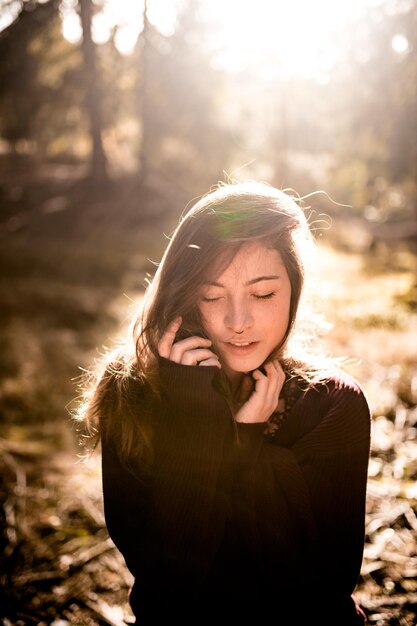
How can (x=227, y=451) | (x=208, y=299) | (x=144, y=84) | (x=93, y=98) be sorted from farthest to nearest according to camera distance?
(x=144, y=84), (x=93, y=98), (x=208, y=299), (x=227, y=451)

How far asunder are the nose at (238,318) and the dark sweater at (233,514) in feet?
0.67

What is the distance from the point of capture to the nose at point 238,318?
193 centimetres

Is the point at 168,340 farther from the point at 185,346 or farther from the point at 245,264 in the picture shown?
the point at 245,264

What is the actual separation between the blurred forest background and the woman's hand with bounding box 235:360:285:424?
0.61 meters

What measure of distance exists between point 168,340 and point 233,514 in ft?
2.58

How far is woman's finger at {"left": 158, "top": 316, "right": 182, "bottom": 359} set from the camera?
1.99 m

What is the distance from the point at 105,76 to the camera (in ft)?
60.4

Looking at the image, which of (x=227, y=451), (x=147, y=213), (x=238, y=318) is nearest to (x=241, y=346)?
(x=238, y=318)

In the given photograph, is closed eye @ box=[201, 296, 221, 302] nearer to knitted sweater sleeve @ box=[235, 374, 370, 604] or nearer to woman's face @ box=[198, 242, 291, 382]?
woman's face @ box=[198, 242, 291, 382]

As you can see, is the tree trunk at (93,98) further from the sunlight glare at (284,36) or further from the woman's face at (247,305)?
the woman's face at (247,305)

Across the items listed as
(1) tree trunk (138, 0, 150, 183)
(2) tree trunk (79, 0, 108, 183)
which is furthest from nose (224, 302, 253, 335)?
(1) tree trunk (138, 0, 150, 183)

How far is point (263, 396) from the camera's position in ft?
6.52

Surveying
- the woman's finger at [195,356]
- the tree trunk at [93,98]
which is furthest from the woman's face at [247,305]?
the tree trunk at [93,98]

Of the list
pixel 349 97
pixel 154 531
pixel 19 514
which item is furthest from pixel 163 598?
pixel 349 97
